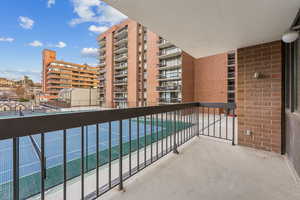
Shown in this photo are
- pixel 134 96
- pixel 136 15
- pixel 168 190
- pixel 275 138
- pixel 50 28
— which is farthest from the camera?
pixel 134 96

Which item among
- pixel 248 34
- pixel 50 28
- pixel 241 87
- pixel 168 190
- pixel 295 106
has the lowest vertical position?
pixel 168 190

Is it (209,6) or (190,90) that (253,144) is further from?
(190,90)

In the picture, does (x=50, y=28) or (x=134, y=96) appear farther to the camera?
(x=134, y=96)

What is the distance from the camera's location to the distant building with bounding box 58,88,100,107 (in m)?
21.1

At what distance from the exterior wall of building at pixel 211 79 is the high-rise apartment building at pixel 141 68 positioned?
0.67 metres

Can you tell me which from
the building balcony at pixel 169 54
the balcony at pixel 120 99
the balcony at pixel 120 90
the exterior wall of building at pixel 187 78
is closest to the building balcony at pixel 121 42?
the balcony at pixel 120 90

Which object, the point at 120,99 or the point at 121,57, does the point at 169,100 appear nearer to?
the point at 120,99

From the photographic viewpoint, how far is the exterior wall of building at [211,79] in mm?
10752

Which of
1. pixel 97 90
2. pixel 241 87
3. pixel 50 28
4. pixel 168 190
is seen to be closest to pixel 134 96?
pixel 50 28

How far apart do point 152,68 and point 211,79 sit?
5.87 metres

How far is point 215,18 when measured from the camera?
1.67 metres

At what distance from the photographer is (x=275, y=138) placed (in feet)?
7.42

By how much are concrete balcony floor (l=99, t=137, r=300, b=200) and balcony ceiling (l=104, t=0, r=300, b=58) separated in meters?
1.89

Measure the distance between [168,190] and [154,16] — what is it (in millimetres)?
2006
